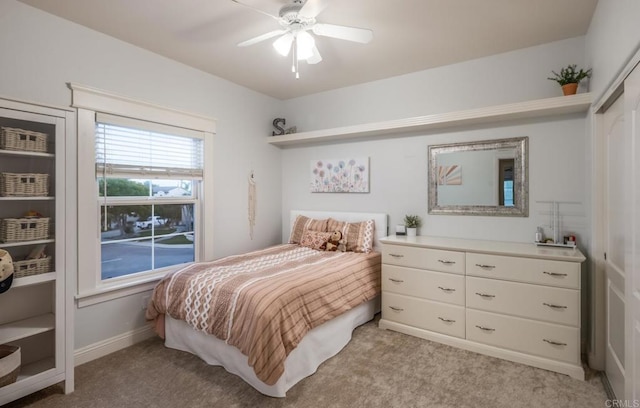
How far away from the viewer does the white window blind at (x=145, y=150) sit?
2.64 m

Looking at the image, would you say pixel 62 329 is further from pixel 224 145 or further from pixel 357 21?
pixel 357 21

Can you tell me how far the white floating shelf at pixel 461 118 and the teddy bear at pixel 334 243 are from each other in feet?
3.79

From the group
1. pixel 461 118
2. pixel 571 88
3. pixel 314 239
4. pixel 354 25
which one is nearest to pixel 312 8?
pixel 354 25

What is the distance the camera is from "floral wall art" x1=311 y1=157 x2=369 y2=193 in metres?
3.81

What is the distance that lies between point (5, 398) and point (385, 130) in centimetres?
351

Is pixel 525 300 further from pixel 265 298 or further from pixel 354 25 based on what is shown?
pixel 354 25

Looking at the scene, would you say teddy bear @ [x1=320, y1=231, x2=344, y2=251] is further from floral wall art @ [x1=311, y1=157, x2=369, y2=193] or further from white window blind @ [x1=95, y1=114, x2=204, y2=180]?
white window blind @ [x1=95, y1=114, x2=204, y2=180]

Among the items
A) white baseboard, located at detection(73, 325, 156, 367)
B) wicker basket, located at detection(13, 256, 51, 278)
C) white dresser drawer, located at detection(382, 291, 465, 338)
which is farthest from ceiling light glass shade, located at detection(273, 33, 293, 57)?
white baseboard, located at detection(73, 325, 156, 367)

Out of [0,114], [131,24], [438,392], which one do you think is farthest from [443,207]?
[0,114]

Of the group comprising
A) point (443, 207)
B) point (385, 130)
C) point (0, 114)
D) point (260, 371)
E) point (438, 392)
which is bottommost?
point (438, 392)

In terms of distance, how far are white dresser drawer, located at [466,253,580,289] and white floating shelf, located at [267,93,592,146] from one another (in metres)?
1.21

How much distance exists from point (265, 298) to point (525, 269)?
1.95 metres

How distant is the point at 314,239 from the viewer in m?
3.62

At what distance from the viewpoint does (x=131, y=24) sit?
2447mm
